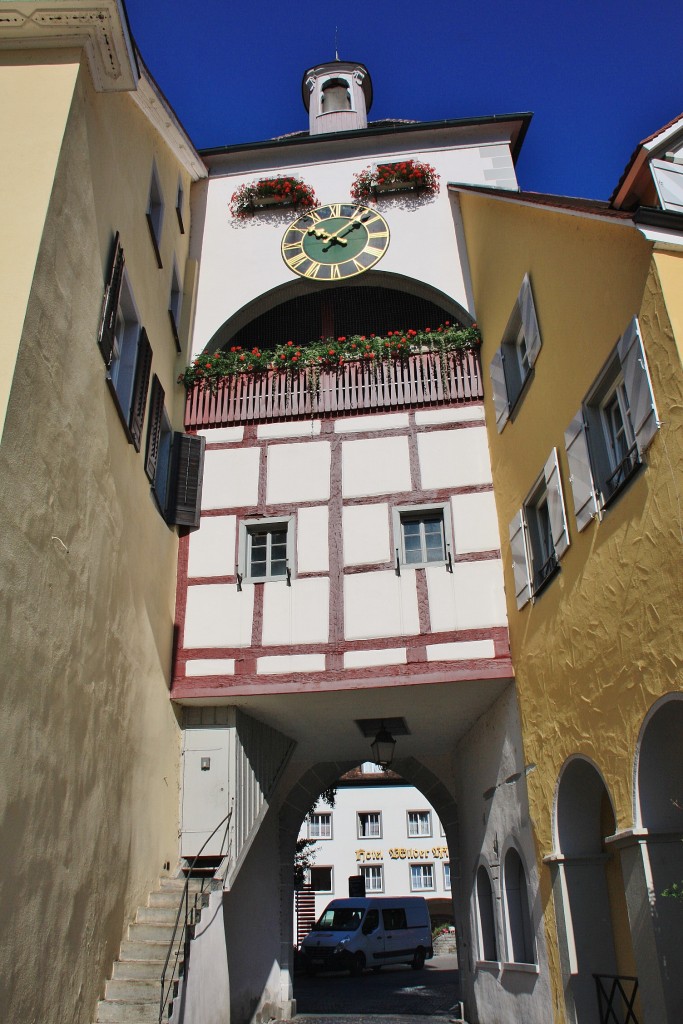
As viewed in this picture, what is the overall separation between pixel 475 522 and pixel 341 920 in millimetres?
15904

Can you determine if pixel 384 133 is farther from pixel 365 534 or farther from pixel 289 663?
pixel 289 663

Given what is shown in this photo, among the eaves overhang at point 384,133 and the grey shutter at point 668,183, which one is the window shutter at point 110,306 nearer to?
the grey shutter at point 668,183

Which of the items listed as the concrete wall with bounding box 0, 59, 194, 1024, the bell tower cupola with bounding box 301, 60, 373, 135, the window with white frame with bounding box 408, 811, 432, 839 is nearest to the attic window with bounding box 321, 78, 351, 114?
the bell tower cupola with bounding box 301, 60, 373, 135

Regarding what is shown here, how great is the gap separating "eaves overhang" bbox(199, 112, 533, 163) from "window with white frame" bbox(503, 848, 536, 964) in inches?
423

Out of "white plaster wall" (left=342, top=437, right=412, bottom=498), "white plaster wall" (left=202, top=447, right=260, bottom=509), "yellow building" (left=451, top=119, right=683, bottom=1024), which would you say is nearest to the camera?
"yellow building" (left=451, top=119, right=683, bottom=1024)

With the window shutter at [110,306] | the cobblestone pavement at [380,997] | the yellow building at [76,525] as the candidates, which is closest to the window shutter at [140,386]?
the yellow building at [76,525]

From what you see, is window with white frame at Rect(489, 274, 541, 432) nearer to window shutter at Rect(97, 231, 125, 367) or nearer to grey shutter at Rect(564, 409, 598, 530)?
grey shutter at Rect(564, 409, 598, 530)

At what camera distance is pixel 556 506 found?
297 inches

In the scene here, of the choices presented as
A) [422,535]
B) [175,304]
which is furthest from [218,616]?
[175,304]

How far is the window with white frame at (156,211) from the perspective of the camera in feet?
32.5

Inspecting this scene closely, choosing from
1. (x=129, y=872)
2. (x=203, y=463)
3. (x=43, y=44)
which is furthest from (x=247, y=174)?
(x=129, y=872)

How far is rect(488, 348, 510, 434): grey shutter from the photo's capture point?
9.45 metres

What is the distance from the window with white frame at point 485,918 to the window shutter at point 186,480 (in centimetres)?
560

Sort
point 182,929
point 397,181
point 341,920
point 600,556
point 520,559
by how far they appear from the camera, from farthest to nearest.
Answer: point 341,920
point 397,181
point 520,559
point 182,929
point 600,556
